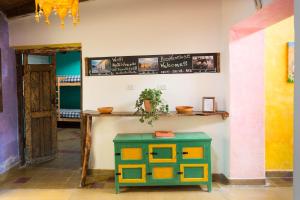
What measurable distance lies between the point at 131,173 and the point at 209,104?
157 cm

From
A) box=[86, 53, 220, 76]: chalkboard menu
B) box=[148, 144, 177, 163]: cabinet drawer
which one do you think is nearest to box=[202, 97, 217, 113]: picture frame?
box=[86, 53, 220, 76]: chalkboard menu

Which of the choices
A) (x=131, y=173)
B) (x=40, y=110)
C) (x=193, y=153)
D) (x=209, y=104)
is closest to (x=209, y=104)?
(x=209, y=104)

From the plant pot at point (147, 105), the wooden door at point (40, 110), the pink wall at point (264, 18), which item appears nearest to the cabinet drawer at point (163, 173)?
the plant pot at point (147, 105)

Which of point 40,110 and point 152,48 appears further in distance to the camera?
point 40,110

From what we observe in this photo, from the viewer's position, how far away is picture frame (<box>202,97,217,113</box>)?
416 centimetres

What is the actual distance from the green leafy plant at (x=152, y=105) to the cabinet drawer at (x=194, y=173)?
84cm

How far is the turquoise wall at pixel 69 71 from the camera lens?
9141mm

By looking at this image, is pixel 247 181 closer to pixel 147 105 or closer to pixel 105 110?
pixel 147 105

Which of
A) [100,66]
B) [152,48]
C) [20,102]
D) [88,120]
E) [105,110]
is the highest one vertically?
[152,48]

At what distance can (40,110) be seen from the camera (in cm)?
533

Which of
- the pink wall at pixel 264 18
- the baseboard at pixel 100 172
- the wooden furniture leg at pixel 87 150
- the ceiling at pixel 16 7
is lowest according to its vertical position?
the baseboard at pixel 100 172

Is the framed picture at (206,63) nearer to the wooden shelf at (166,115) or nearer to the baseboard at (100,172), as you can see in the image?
the wooden shelf at (166,115)

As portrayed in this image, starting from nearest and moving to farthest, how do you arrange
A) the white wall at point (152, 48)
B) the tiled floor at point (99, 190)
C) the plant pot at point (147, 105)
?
the tiled floor at point (99, 190)
the plant pot at point (147, 105)
the white wall at point (152, 48)

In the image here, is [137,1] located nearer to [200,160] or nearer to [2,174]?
[200,160]
